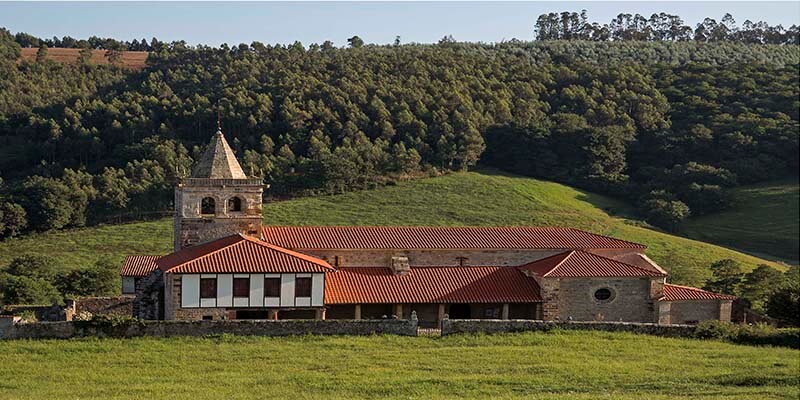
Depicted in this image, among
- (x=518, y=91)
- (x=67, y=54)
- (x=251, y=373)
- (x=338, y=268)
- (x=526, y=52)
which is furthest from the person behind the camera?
(x=526, y=52)

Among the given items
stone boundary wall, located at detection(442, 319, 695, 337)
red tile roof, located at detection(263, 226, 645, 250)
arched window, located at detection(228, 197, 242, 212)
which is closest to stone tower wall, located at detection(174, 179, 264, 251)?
arched window, located at detection(228, 197, 242, 212)

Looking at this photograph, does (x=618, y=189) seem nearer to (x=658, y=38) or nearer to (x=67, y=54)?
(x=67, y=54)

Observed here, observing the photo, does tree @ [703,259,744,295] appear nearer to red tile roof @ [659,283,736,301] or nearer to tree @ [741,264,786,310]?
tree @ [741,264,786,310]

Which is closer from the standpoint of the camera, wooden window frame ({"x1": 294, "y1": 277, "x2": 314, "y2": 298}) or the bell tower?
wooden window frame ({"x1": 294, "y1": 277, "x2": 314, "y2": 298})

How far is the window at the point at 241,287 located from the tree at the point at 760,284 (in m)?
24.4

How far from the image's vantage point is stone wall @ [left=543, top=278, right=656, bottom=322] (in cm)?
3434

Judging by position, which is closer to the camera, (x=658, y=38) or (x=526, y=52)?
(x=526, y=52)

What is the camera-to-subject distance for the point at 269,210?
214ft

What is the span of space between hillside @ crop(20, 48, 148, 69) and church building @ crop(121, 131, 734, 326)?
7277 centimetres

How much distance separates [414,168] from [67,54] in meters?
52.6

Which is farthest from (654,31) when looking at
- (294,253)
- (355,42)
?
(294,253)

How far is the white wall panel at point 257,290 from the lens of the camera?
1261 inches

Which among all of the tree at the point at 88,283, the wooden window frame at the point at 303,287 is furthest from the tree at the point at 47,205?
the wooden window frame at the point at 303,287

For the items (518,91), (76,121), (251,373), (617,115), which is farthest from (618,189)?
(251,373)
